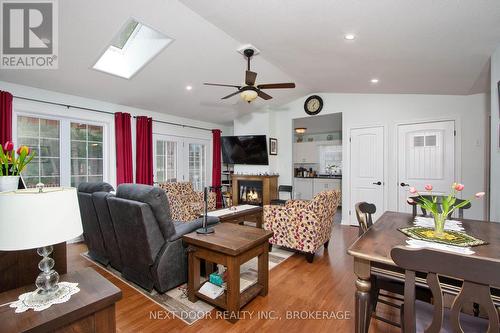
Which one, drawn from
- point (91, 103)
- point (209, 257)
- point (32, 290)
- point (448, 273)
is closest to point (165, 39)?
point (91, 103)

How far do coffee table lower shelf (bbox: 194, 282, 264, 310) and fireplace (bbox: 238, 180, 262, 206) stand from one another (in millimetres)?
4061

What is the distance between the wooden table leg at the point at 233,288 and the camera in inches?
78.2

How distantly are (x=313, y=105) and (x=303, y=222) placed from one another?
3.58m

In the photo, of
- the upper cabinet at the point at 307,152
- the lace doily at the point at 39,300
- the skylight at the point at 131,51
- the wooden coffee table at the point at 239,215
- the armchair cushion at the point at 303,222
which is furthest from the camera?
the upper cabinet at the point at 307,152

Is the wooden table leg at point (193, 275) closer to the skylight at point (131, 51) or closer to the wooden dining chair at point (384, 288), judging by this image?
the wooden dining chair at point (384, 288)

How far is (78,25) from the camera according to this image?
270 cm

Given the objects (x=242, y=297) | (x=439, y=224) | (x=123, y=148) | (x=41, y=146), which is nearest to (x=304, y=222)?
(x=242, y=297)

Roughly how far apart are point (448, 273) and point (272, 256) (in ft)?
8.54

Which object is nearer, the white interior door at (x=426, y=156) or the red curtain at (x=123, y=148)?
the white interior door at (x=426, y=156)

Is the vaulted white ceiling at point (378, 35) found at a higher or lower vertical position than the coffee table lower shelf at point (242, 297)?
higher

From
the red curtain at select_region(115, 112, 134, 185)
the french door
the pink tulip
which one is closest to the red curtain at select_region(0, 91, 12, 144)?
the red curtain at select_region(115, 112, 134, 185)

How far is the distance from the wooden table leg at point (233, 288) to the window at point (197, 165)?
4.81 meters

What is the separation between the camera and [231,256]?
1979 mm

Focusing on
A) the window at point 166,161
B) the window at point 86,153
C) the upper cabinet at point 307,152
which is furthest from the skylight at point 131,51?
the upper cabinet at point 307,152
